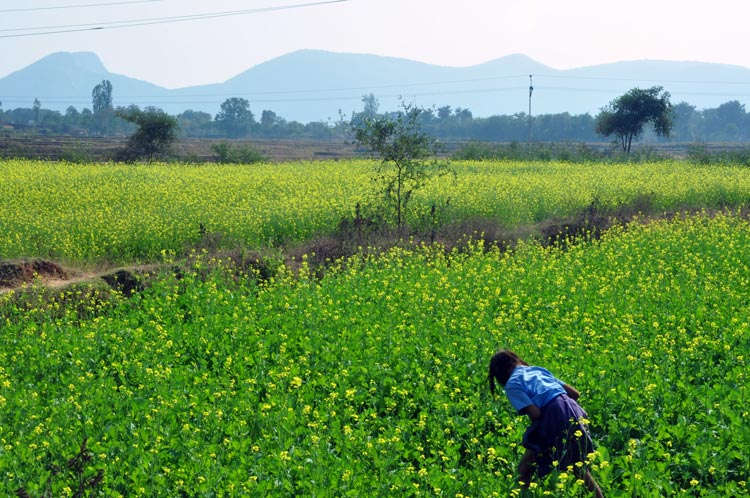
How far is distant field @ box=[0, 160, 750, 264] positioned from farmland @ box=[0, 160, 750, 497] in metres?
0.37

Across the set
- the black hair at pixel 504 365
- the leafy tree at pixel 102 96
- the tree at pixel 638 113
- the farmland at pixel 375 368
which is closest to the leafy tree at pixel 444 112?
the leafy tree at pixel 102 96

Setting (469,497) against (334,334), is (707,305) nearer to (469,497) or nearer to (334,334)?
(334,334)

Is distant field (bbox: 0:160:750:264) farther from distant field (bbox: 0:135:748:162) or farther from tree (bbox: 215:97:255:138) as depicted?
tree (bbox: 215:97:255:138)

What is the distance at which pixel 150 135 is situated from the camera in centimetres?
4784

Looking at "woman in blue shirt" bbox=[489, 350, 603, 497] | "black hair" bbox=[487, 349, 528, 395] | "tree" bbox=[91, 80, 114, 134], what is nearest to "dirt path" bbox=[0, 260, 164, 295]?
"black hair" bbox=[487, 349, 528, 395]

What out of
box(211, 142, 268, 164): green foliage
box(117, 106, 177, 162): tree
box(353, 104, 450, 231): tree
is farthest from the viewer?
box(211, 142, 268, 164): green foliage

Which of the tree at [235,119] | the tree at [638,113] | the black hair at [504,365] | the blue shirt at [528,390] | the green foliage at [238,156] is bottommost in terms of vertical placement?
the blue shirt at [528,390]

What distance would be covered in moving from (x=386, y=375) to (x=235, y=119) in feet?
452

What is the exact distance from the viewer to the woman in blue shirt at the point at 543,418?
6.02 metres

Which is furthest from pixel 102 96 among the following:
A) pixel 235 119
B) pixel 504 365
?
pixel 504 365

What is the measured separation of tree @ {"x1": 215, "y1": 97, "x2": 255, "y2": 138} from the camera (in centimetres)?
13775

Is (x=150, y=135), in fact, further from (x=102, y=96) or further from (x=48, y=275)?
(x=102, y=96)

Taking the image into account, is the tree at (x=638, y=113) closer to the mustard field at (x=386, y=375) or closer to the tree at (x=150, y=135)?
the tree at (x=150, y=135)

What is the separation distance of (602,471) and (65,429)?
5.12m
